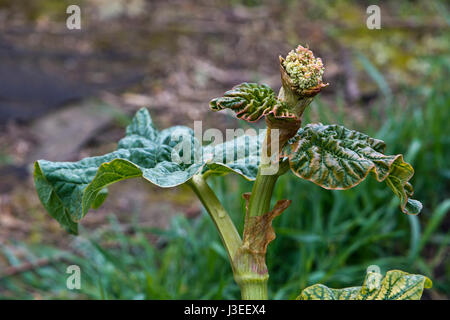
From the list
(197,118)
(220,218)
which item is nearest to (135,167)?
(220,218)

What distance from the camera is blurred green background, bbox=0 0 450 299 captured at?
1687 mm

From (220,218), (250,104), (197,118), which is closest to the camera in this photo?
(250,104)

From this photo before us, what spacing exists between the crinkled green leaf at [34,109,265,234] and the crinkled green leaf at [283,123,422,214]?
0.45ft

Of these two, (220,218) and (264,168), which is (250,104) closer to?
(264,168)

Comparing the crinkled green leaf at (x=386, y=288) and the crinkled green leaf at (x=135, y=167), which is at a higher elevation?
the crinkled green leaf at (x=135, y=167)

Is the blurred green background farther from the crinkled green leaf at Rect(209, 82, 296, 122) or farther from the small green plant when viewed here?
Answer: the crinkled green leaf at Rect(209, 82, 296, 122)

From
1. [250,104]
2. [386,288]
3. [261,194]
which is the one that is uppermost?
[250,104]

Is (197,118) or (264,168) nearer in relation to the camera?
(264,168)

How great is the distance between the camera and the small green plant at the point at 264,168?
671mm

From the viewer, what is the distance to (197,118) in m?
3.07

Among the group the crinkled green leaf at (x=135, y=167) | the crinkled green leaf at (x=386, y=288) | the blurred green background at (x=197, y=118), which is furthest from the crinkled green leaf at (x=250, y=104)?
the blurred green background at (x=197, y=118)

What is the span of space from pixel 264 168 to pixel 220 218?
13cm

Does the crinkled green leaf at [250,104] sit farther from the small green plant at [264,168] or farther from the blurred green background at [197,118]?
the blurred green background at [197,118]

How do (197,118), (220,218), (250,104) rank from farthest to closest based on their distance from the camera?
1. (197,118)
2. (220,218)
3. (250,104)
